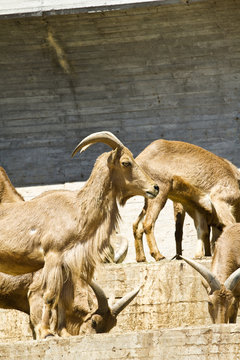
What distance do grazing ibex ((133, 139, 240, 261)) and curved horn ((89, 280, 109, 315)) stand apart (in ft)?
8.16

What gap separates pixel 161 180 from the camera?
47.1 ft

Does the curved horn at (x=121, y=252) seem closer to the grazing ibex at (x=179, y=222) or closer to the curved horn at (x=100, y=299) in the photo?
the grazing ibex at (x=179, y=222)

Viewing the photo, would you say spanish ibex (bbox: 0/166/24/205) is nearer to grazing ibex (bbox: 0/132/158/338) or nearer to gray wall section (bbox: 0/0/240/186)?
grazing ibex (bbox: 0/132/158/338)

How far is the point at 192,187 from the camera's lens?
48.0 ft

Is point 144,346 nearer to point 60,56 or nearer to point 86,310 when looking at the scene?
point 86,310

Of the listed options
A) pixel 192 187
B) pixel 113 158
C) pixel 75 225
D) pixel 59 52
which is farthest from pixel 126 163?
pixel 59 52

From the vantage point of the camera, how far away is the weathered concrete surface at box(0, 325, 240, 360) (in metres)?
9.18

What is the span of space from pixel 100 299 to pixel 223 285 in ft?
4.99

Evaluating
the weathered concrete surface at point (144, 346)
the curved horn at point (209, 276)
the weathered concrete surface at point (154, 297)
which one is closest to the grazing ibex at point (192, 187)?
the weathered concrete surface at point (154, 297)

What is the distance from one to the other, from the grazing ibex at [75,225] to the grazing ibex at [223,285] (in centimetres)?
135

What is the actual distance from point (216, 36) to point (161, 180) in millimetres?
4601

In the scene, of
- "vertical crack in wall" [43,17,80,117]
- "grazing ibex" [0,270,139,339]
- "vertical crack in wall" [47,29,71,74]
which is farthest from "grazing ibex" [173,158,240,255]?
"vertical crack in wall" [47,29,71,74]

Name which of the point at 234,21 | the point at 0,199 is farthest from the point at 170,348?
the point at 234,21

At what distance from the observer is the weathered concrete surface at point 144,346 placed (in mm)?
9180
